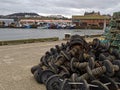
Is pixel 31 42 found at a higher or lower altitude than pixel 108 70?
lower

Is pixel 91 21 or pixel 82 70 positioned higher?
pixel 82 70

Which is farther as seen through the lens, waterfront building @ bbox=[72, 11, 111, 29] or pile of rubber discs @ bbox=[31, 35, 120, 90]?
waterfront building @ bbox=[72, 11, 111, 29]

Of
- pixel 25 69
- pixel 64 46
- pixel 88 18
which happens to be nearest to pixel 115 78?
pixel 64 46

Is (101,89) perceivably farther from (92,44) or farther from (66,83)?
(92,44)

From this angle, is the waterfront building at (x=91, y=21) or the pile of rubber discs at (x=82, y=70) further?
the waterfront building at (x=91, y=21)

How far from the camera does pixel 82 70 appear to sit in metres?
6.45

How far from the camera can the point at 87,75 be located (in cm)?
581

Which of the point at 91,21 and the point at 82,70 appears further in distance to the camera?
the point at 91,21

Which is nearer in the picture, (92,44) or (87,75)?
(87,75)

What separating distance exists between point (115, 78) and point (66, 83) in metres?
1.73

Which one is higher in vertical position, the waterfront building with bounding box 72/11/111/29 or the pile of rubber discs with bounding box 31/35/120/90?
the pile of rubber discs with bounding box 31/35/120/90

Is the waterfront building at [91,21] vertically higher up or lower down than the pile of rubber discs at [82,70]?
lower down

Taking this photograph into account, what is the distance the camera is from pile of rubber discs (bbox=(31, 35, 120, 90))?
5.63 meters

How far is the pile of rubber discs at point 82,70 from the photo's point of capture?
563 centimetres
